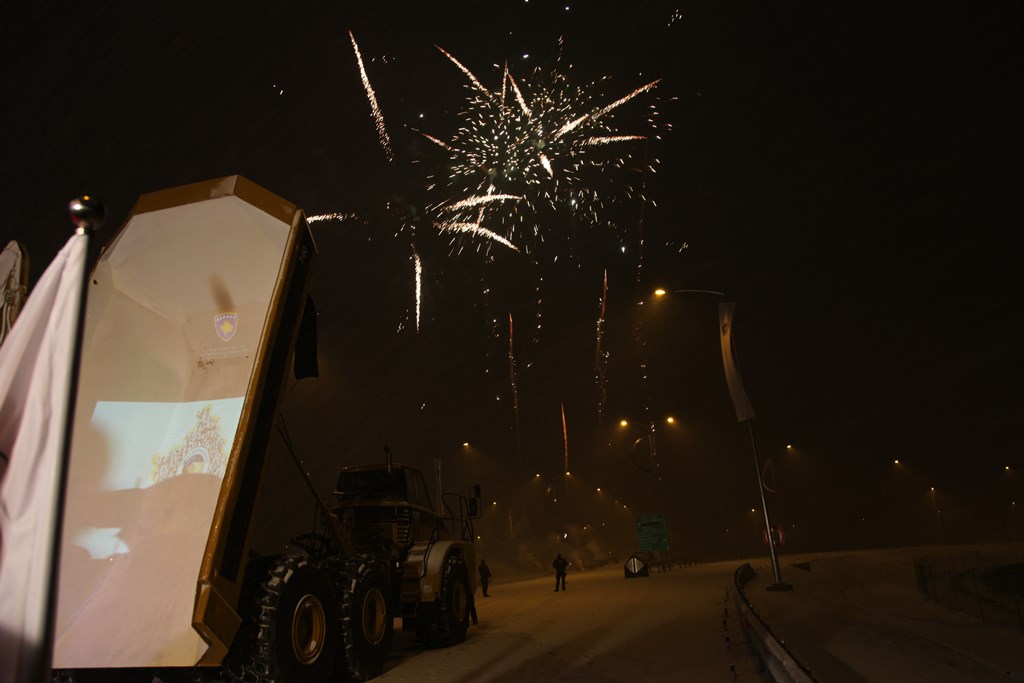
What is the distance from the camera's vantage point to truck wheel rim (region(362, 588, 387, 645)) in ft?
27.6

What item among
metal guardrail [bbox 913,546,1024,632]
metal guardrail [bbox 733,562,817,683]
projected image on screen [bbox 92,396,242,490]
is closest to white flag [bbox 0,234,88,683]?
metal guardrail [bbox 733,562,817,683]

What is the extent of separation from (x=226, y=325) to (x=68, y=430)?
21.3 feet

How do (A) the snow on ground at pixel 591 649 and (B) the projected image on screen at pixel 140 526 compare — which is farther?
(A) the snow on ground at pixel 591 649

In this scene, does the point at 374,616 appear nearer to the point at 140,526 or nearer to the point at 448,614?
the point at 448,614

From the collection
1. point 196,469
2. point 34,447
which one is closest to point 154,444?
point 196,469

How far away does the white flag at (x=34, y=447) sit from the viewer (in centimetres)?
194

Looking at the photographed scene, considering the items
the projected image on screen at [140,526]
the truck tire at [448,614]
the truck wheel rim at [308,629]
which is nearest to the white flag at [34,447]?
the projected image on screen at [140,526]

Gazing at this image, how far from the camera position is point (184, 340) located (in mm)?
8227

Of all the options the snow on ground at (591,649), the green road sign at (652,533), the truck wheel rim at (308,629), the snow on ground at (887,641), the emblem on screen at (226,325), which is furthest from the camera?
the green road sign at (652,533)

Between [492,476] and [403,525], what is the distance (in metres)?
38.9

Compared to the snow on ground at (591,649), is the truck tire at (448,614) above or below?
above

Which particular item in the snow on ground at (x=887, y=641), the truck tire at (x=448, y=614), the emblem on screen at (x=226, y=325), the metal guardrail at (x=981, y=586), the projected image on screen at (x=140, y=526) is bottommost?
the metal guardrail at (x=981, y=586)

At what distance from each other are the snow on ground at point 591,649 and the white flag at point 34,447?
660 centimetres

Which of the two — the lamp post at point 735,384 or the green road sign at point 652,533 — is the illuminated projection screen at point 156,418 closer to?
the lamp post at point 735,384
